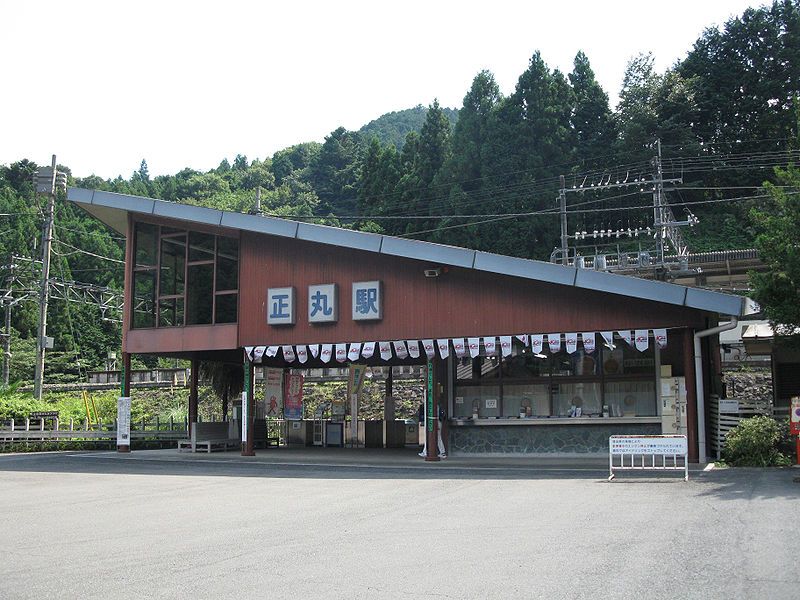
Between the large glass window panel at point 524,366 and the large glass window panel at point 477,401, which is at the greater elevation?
the large glass window panel at point 524,366

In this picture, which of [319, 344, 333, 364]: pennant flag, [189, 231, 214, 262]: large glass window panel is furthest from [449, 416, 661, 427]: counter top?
[189, 231, 214, 262]: large glass window panel

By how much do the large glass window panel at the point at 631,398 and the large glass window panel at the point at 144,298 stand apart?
1300 cm

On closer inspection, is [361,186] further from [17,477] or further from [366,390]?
[17,477]

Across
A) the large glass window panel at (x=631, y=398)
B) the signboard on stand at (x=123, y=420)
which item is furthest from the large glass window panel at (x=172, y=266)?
the large glass window panel at (x=631, y=398)

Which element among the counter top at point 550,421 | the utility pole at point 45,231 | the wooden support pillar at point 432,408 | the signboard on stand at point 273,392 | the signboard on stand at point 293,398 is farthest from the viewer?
the utility pole at point 45,231

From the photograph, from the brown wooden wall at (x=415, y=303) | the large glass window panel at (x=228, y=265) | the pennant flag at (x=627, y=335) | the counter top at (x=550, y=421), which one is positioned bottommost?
the counter top at (x=550, y=421)

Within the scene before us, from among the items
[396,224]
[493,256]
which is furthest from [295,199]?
[493,256]

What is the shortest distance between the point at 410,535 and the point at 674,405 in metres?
10.9

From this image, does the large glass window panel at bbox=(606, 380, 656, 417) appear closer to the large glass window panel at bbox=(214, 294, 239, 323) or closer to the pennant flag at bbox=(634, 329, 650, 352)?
the pennant flag at bbox=(634, 329, 650, 352)

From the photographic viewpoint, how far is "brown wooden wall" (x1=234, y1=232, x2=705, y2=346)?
1859 cm

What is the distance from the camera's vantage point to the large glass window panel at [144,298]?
24.0 metres

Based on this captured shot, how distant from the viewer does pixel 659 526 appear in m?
9.66

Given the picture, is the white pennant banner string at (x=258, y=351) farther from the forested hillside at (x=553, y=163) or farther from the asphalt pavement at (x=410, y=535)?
the forested hillside at (x=553, y=163)

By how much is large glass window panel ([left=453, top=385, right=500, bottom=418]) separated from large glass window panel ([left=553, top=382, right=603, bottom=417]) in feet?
4.97
